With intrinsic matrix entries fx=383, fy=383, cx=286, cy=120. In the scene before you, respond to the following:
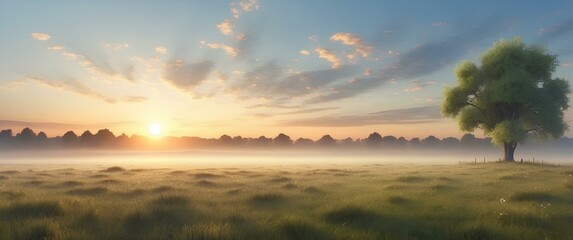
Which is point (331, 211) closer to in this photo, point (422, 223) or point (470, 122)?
point (422, 223)

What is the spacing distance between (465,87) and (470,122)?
189 inches

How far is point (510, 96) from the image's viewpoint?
44750 mm

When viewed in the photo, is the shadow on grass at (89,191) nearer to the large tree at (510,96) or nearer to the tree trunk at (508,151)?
the large tree at (510,96)

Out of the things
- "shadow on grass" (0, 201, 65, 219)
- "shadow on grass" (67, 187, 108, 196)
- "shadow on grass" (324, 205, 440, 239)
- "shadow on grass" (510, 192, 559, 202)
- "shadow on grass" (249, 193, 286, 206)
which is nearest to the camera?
"shadow on grass" (324, 205, 440, 239)

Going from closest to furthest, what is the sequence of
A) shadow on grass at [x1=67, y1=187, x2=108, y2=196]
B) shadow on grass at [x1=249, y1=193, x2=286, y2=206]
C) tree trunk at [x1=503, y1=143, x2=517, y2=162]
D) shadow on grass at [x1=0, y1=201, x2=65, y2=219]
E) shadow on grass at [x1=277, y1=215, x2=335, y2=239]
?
1. shadow on grass at [x1=277, y1=215, x2=335, y2=239]
2. shadow on grass at [x1=0, y1=201, x2=65, y2=219]
3. shadow on grass at [x1=249, y1=193, x2=286, y2=206]
4. shadow on grass at [x1=67, y1=187, x2=108, y2=196]
5. tree trunk at [x1=503, y1=143, x2=517, y2=162]

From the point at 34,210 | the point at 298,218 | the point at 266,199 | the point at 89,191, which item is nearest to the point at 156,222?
the point at 298,218

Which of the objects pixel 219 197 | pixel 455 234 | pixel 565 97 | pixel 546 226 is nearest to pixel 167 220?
pixel 219 197

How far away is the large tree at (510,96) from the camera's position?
45.2m

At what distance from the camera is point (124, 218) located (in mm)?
11156

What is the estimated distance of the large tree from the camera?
45.2m

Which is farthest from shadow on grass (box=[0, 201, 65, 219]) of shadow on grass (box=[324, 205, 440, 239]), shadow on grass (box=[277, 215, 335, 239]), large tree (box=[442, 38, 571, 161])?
large tree (box=[442, 38, 571, 161])

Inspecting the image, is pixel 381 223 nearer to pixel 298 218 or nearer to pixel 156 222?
pixel 298 218

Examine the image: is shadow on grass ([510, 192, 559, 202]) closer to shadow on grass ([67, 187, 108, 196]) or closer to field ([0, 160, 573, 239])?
field ([0, 160, 573, 239])

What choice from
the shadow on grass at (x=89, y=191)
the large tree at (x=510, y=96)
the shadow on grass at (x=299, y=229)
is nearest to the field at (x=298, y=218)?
the shadow on grass at (x=299, y=229)
